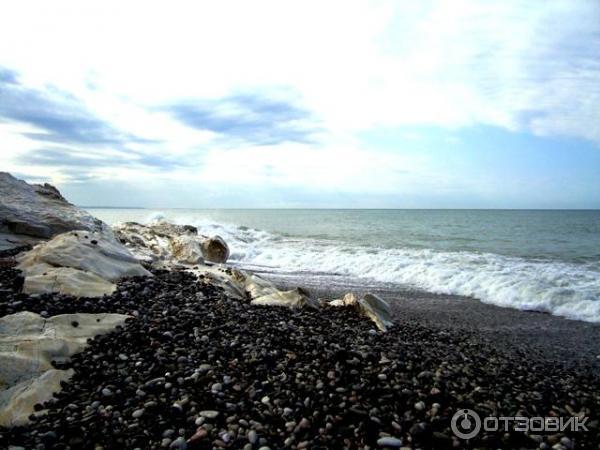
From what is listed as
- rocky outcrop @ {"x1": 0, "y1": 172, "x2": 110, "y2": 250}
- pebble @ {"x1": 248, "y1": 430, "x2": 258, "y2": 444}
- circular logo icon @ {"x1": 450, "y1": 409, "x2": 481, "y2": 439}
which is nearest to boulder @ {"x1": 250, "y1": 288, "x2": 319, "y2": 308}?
circular logo icon @ {"x1": 450, "y1": 409, "x2": 481, "y2": 439}

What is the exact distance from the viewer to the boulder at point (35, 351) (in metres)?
4.10

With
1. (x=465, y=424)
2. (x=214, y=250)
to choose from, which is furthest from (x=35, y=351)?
(x=214, y=250)

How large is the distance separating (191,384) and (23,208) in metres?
12.1

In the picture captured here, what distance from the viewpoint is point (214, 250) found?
772 inches

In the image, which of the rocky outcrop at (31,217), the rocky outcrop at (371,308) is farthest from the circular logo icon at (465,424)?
the rocky outcrop at (31,217)

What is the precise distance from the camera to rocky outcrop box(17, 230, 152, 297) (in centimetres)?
728

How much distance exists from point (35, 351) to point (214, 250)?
1482cm

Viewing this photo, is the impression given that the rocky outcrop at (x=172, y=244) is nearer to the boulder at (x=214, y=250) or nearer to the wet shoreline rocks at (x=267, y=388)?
the boulder at (x=214, y=250)

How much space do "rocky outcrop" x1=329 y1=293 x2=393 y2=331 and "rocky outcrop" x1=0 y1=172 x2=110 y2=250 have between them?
861cm

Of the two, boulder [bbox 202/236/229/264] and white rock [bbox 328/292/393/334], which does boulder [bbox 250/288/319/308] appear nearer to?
white rock [bbox 328/292/393/334]

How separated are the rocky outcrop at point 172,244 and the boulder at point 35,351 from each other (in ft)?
30.4

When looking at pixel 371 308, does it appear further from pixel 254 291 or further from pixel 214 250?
pixel 214 250

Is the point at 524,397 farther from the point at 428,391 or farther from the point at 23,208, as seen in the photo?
the point at 23,208

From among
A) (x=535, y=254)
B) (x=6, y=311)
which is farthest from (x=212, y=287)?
(x=535, y=254)
